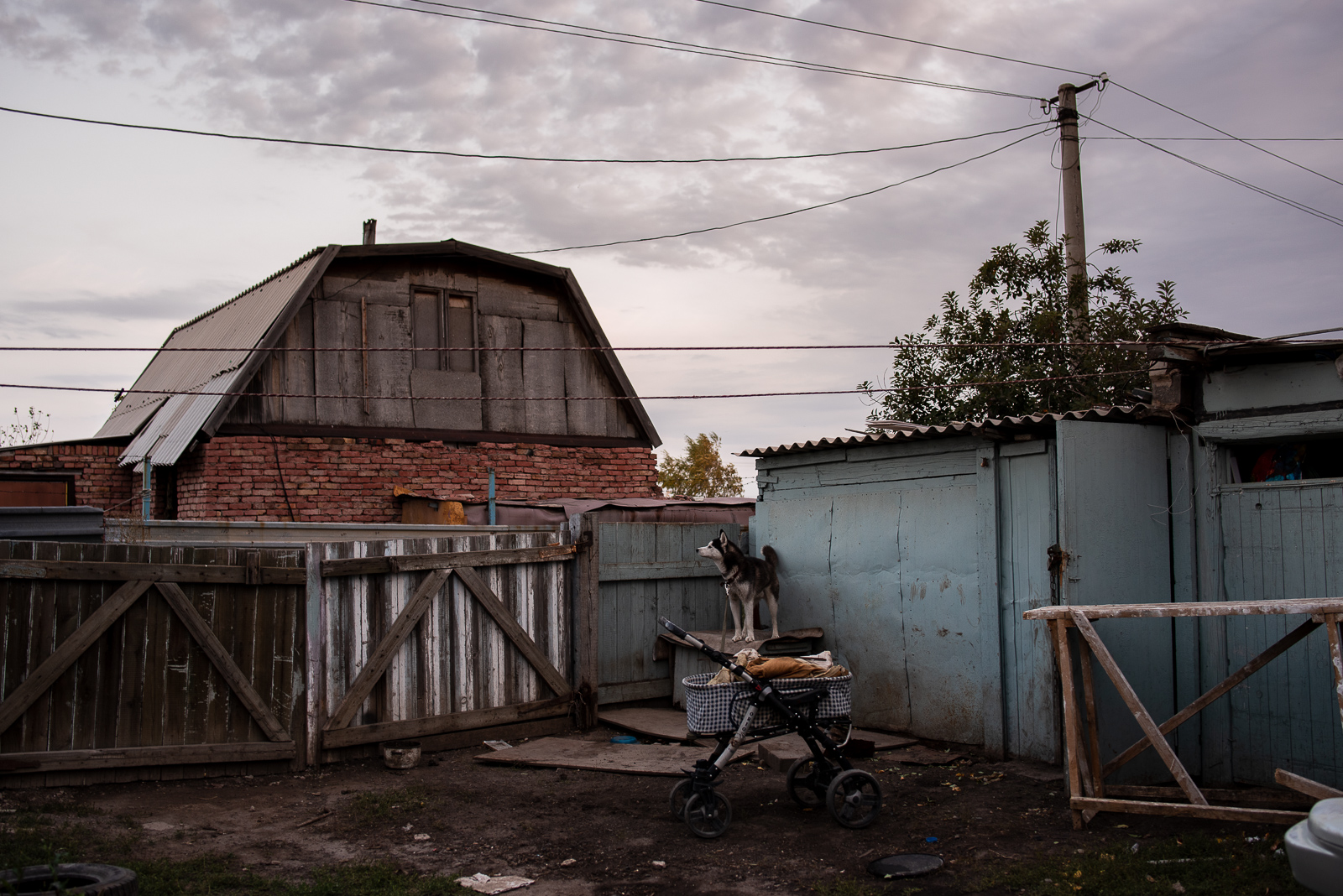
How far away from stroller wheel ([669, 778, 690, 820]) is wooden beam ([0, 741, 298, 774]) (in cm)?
334

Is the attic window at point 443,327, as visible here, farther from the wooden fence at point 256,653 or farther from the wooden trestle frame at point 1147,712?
the wooden trestle frame at point 1147,712

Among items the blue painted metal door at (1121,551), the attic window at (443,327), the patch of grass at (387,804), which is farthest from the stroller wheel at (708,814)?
the attic window at (443,327)

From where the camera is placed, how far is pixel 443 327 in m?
16.3

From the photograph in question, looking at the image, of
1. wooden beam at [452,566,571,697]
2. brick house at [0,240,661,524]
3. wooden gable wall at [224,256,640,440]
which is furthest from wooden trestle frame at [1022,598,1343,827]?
wooden gable wall at [224,256,640,440]

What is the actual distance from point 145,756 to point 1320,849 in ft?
23.9

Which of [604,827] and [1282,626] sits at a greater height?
[1282,626]

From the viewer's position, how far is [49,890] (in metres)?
4.26

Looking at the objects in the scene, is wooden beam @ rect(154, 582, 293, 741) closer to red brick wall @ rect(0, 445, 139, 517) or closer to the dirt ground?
the dirt ground

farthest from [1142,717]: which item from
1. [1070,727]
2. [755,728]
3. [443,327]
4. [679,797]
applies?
[443,327]

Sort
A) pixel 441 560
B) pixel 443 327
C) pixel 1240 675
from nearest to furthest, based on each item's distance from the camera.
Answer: pixel 1240 675 → pixel 441 560 → pixel 443 327

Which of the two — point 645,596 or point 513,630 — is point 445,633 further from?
point 645,596

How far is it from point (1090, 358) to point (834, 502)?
5.61 m

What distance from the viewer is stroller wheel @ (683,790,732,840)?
20.4 feet

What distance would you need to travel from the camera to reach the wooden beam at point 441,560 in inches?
324
